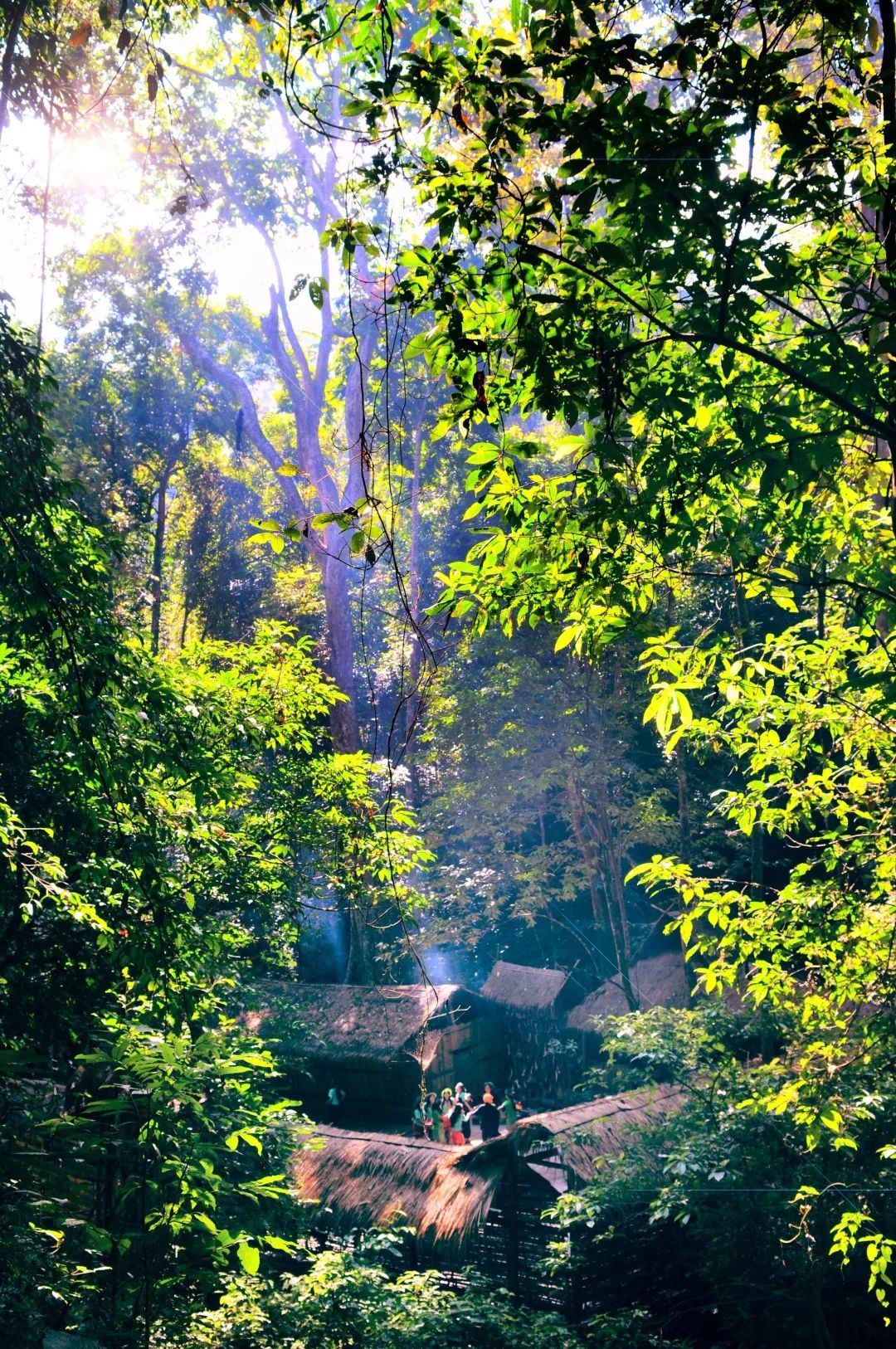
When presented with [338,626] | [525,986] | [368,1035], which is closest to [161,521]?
[338,626]

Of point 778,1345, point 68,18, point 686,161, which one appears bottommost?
point 778,1345

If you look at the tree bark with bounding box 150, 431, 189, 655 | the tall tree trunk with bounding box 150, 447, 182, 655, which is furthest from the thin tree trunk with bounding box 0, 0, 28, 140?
the tree bark with bounding box 150, 431, 189, 655

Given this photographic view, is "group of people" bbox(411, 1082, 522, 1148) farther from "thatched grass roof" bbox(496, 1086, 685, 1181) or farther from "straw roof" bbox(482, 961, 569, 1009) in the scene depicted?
"straw roof" bbox(482, 961, 569, 1009)

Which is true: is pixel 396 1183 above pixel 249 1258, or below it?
below

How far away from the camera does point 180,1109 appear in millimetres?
4973

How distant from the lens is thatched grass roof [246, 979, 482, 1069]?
1277cm

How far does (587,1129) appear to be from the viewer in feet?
29.4

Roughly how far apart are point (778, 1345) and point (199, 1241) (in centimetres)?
545

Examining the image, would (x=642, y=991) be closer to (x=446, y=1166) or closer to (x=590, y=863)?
(x=590, y=863)

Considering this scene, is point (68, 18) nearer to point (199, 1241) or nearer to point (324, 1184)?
point (199, 1241)

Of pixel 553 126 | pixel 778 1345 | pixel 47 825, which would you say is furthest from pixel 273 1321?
pixel 553 126

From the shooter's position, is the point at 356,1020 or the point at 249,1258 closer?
the point at 249,1258

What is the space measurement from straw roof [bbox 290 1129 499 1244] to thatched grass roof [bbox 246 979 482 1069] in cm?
Answer: 199

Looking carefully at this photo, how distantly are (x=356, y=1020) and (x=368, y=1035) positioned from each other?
1.41ft
